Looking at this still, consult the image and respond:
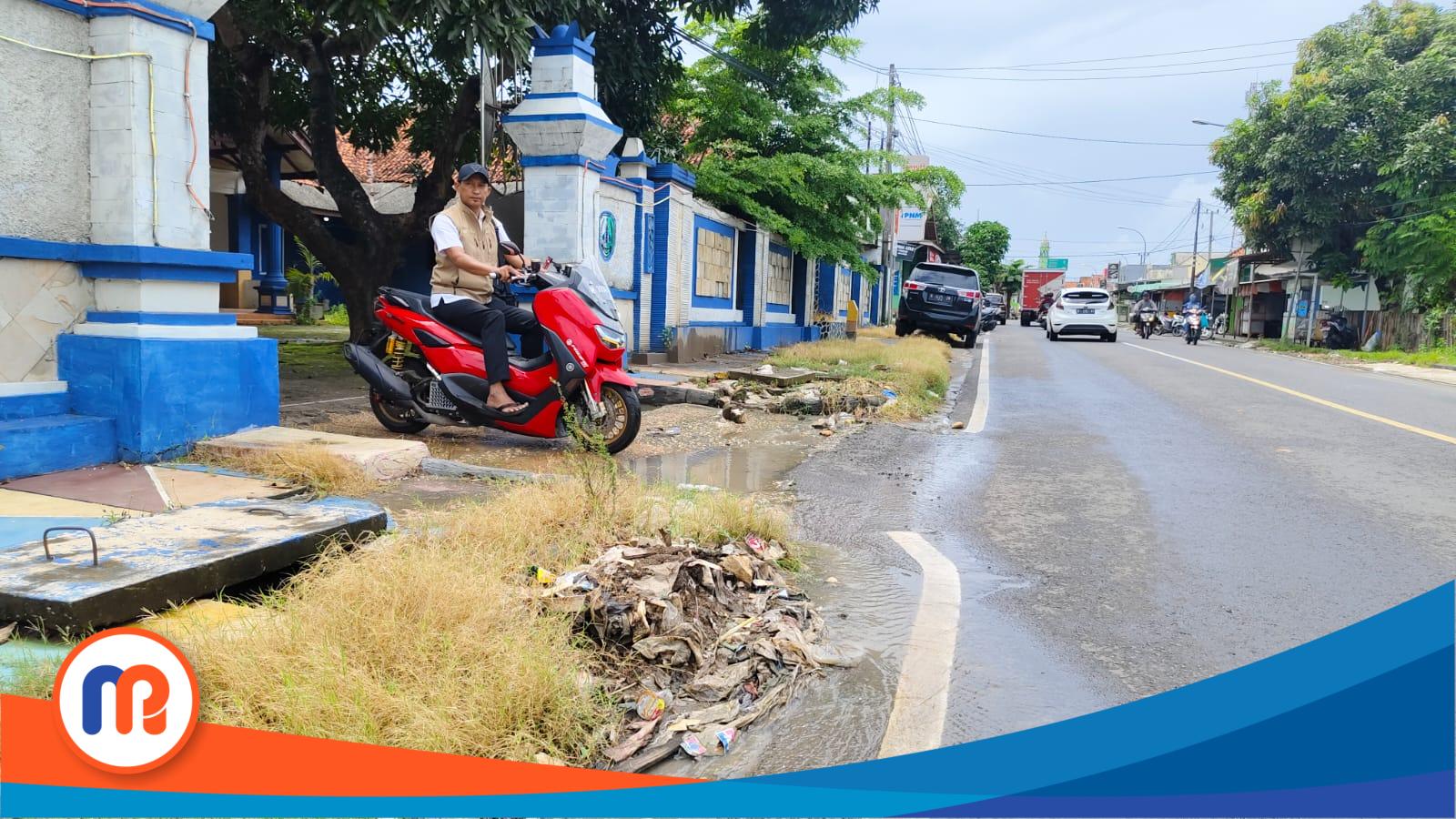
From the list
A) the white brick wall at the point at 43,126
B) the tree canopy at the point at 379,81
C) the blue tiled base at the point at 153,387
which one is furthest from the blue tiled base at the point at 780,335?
the white brick wall at the point at 43,126

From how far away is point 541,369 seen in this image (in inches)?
247

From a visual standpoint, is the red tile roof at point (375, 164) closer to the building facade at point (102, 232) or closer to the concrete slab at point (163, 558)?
the building facade at point (102, 232)

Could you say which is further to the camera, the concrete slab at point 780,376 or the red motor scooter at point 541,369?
the concrete slab at point 780,376

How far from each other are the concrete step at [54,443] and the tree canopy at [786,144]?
11.3 metres

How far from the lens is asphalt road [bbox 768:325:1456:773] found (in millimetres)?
3064

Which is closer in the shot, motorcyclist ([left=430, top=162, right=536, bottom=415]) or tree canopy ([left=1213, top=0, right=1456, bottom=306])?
motorcyclist ([left=430, top=162, right=536, bottom=415])

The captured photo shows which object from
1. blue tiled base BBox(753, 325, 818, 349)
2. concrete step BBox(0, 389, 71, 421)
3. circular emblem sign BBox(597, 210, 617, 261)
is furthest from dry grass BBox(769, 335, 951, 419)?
concrete step BBox(0, 389, 71, 421)

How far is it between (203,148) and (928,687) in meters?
4.92

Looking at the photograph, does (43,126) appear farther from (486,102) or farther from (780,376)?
(780,376)

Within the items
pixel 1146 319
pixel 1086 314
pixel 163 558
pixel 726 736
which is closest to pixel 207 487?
pixel 163 558

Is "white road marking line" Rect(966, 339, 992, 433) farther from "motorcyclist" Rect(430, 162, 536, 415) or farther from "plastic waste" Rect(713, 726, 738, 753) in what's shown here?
"plastic waste" Rect(713, 726, 738, 753)

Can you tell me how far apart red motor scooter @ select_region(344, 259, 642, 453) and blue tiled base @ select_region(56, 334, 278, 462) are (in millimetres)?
1192

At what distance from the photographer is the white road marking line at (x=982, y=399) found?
29.4 ft

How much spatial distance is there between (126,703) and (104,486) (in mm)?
2927
